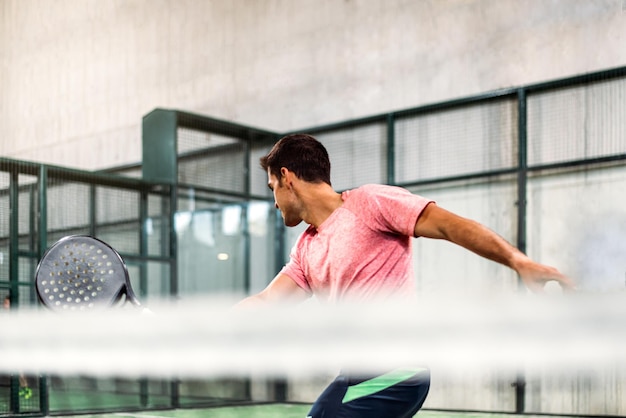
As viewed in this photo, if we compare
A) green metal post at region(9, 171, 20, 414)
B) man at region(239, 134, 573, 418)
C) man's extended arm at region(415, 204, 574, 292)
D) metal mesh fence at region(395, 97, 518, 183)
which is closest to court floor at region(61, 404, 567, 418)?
green metal post at region(9, 171, 20, 414)

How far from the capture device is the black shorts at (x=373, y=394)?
1647 mm

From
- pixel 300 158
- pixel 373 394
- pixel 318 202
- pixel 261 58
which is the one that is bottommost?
pixel 373 394

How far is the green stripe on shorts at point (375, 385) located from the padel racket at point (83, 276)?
503 millimetres

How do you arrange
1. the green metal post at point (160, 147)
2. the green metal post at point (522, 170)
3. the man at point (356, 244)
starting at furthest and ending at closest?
1. the green metal post at point (160, 147)
2. the green metal post at point (522, 170)
3. the man at point (356, 244)

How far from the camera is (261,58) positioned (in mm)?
8172

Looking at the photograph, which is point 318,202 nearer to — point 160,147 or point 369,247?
point 369,247

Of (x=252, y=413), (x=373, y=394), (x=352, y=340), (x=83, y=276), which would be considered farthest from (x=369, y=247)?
(x=252, y=413)

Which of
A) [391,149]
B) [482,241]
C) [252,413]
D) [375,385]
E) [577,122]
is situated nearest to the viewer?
[482,241]

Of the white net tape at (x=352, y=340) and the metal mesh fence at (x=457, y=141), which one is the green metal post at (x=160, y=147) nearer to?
the metal mesh fence at (x=457, y=141)

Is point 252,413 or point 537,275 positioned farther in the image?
point 252,413

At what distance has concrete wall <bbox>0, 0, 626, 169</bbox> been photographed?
245 inches

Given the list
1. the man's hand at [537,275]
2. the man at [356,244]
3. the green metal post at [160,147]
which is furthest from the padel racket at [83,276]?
the green metal post at [160,147]

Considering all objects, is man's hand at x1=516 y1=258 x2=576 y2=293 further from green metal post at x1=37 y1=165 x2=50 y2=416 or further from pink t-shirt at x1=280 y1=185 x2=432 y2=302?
green metal post at x1=37 y1=165 x2=50 y2=416

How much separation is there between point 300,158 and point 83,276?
570mm
